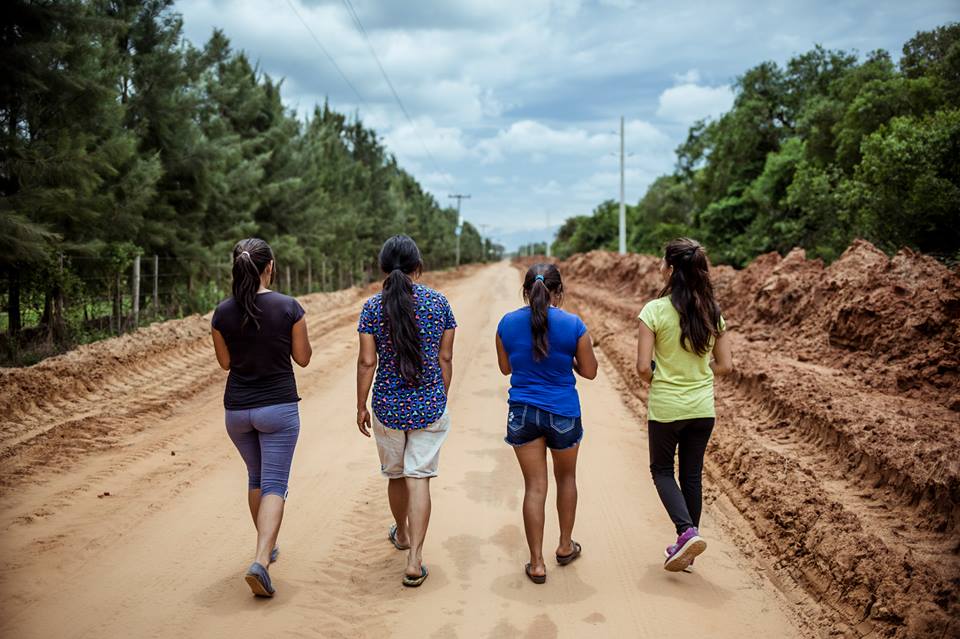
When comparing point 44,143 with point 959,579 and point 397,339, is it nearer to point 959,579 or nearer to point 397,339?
point 397,339

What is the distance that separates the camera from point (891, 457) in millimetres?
5051

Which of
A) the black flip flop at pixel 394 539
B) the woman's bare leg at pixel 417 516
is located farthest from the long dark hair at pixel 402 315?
the black flip flop at pixel 394 539

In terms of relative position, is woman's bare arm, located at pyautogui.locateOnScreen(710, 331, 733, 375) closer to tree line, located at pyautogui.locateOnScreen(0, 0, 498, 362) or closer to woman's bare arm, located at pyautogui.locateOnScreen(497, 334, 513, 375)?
woman's bare arm, located at pyautogui.locateOnScreen(497, 334, 513, 375)

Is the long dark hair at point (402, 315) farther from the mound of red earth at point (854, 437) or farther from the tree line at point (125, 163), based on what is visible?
→ the tree line at point (125, 163)

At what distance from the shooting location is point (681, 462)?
4.21 metres

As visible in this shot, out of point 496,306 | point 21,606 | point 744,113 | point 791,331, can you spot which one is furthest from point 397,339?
point 744,113

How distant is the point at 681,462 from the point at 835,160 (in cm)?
2269

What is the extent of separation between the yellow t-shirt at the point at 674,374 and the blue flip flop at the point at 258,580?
2.50m

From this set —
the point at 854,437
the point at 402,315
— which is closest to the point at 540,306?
the point at 402,315

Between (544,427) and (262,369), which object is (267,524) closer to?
(262,369)

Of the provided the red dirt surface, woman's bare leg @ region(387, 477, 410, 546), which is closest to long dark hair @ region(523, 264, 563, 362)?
woman's bare leg @ region(387, 477, 410, 546)

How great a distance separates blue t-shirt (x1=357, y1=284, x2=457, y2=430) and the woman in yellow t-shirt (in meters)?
1.26

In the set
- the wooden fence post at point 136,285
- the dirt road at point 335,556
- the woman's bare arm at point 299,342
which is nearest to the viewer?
the dirt road at point 335,556

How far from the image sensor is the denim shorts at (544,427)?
3.95m
